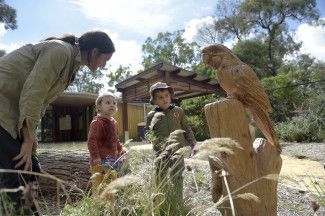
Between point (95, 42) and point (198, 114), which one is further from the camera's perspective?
point (198, 114)

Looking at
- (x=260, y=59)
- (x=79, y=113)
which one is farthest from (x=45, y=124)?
(x=260, y=59)

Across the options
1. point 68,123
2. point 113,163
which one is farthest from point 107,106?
point 68,123

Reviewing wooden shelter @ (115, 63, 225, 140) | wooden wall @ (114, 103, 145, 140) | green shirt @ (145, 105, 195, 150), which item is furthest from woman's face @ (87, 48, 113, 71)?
wooden wall @ (114, 103, 145, 140)

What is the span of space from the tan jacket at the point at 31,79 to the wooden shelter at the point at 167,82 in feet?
35.7

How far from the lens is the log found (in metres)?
2.45

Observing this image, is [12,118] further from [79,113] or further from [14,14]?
[79,113]

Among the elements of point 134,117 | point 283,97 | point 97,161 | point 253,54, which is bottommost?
point 97,161

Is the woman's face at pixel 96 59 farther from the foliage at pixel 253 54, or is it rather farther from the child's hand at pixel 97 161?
the foliage at pixel 253 54

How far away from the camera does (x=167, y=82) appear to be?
13781mm

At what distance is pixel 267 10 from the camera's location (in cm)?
3070

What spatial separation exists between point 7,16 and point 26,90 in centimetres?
1998

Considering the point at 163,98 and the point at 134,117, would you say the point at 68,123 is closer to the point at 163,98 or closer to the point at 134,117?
the point at 134,117

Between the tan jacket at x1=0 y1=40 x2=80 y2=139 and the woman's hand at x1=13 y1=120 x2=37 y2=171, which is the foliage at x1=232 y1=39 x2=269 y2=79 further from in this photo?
the woman's hand at x1=13 y1=120 x2=37 y2=171

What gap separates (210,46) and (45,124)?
2410 cm
